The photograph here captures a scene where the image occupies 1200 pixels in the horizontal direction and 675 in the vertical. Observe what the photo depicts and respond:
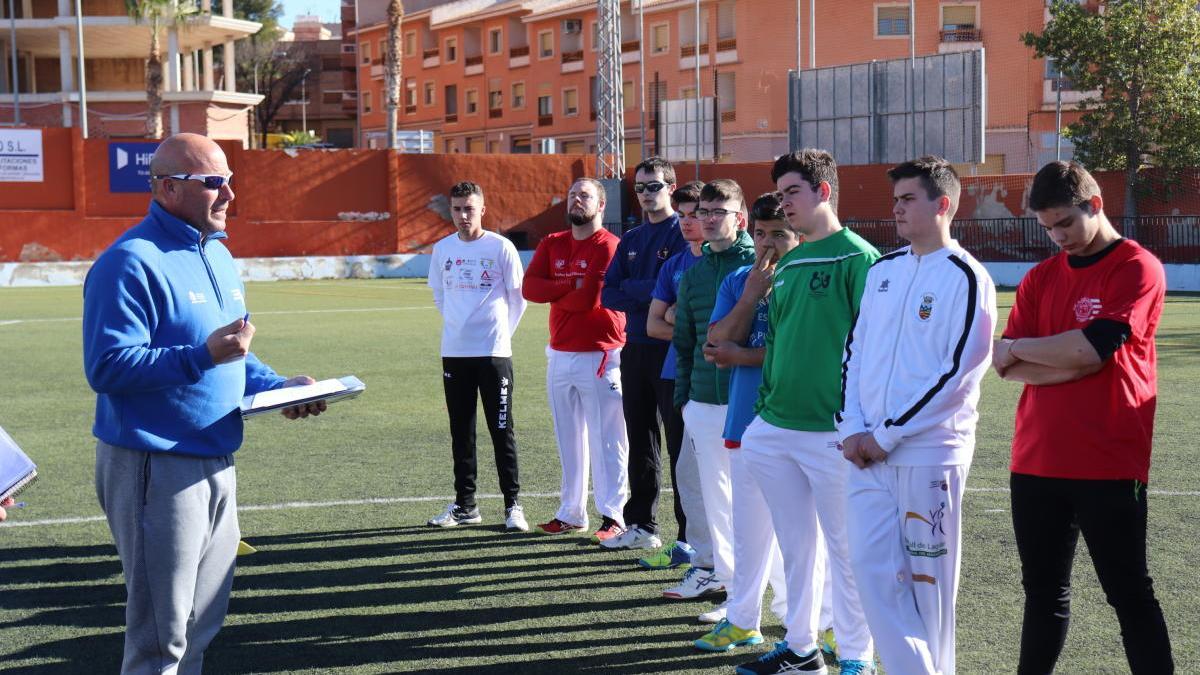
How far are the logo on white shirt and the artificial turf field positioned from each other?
1.74m

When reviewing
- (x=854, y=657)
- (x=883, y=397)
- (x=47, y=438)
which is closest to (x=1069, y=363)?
(x=883, y=397)

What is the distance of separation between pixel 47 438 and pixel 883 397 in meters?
9.17

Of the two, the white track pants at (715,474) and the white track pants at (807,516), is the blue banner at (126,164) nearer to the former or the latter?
the white track pants at (715,474)

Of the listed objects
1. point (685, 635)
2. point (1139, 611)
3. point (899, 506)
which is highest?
point (899, 506)

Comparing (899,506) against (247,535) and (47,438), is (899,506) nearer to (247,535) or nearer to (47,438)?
(247,535)

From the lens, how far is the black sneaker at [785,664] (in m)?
5.45

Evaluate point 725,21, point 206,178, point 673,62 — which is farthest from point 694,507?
point 673,62

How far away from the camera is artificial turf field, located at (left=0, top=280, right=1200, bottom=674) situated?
5.92 meters

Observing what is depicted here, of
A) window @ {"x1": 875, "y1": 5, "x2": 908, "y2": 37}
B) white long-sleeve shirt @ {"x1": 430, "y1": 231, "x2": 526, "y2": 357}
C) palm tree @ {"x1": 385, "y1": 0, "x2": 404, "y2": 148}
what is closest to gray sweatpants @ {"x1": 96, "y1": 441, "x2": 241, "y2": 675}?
white long-sleeve shirt @ {"x1": 430, "y1": 231, "x2": 526, "y2": 357}

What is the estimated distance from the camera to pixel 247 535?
820 centimetres

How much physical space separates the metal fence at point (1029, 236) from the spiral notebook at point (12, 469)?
28114mm

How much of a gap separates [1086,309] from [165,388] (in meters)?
3.08

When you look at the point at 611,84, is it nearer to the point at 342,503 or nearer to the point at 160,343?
the point at 342,503

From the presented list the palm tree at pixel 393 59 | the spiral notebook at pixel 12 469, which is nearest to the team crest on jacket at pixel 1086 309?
the spiral notebook at pixel 12 469
